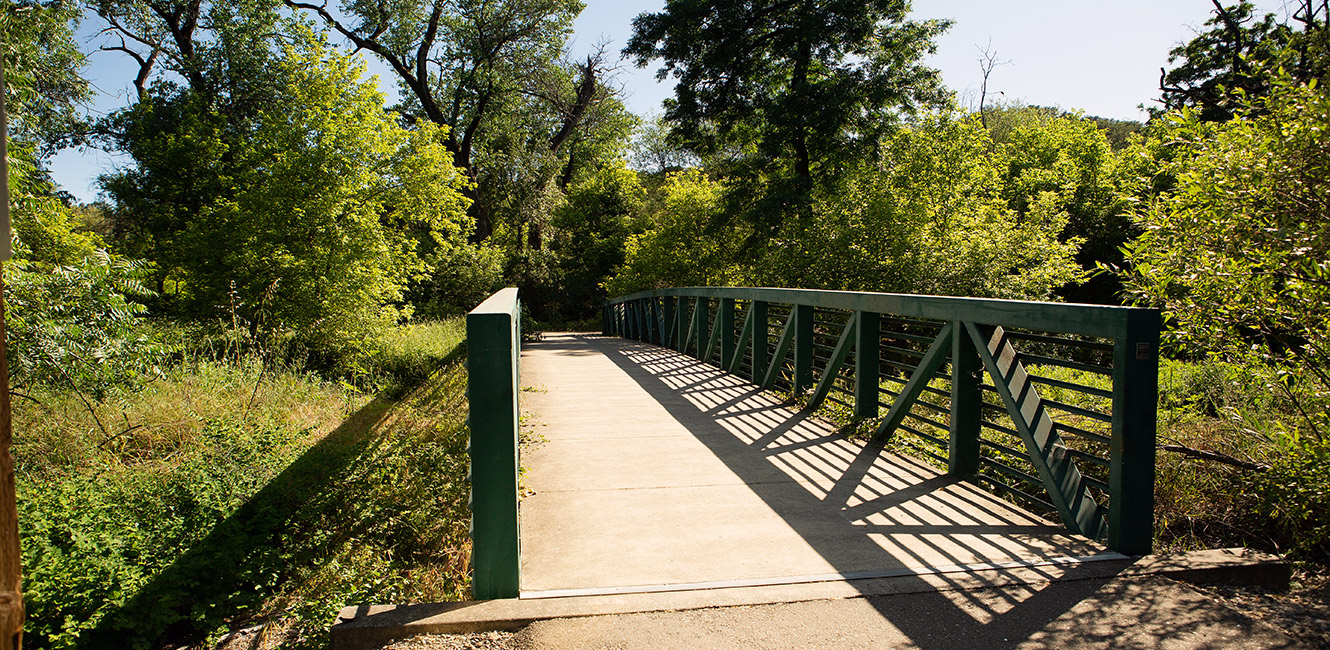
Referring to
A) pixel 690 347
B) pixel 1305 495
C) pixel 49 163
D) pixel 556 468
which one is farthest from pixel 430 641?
pixel 49 163

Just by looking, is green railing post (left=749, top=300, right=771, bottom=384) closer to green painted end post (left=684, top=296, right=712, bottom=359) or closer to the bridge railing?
the bridge railing

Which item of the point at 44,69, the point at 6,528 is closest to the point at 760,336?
the point at 6,528

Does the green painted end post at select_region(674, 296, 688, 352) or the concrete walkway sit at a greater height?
the green painted end post at select_region(674, 296, 688, 352)

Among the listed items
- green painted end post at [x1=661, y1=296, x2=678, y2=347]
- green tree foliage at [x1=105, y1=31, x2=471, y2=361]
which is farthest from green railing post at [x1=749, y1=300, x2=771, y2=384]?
green tree foliage at [x1=105, y1=31, x2=471, y2=361]

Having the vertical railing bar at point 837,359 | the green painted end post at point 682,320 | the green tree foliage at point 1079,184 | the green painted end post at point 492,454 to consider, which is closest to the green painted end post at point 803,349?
the vertical railing bar at point 837,359

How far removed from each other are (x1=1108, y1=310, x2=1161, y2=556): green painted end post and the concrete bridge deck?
0.52ft

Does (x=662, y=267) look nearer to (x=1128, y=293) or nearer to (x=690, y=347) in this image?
(x=690, y=347)

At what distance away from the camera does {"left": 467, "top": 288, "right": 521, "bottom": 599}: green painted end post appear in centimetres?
300

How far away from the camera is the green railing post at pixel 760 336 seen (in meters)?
Result: 8.14

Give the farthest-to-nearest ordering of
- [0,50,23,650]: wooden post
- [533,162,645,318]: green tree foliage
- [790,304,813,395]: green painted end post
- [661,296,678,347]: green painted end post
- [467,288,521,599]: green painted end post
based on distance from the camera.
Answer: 1. [533,162,645,318]: green tree foliage
2. [661,296,678,347]: green painted end post
3. [790,304,813,395]: green painted end post
4. [467,288,521,599]: green painted end post
5. [0,50,23,650]: wooden post

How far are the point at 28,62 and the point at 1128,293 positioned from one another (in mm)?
12404

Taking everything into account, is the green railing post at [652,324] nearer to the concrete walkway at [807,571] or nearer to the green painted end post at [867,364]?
the green painted end post at [867,364]

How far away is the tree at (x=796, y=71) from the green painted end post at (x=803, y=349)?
37.4ft

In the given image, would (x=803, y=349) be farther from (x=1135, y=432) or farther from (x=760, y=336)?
(x=1135, y=432)
